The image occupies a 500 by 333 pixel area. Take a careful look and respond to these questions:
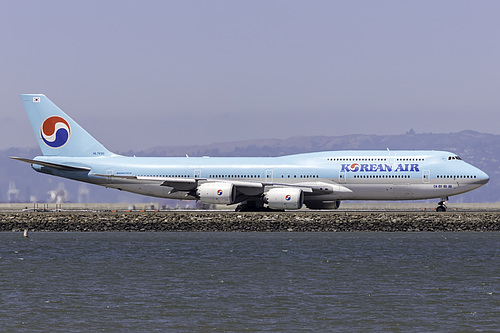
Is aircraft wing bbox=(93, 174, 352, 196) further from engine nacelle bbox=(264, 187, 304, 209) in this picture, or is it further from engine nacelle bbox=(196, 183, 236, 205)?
engine nacelle bbox=(264, 187, 304, 209)

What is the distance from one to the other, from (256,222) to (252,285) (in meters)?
28.7

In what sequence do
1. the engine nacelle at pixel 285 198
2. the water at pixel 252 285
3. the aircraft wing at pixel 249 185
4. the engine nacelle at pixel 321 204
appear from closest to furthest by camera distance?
1. the water at pixel 252 285
2. the engine nacelle at pixel 285 198
3. the aircraft wing at pixel 249 185
4. the engine nacelle at pixel 321 204

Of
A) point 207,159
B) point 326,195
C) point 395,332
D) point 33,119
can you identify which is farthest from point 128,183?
point 395,332

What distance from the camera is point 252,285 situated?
131ft

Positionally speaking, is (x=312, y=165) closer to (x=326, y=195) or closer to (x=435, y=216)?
(x=326, y=195)

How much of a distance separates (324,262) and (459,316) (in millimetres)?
18484

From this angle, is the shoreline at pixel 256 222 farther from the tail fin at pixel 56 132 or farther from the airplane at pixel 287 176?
the tail fin at pixel 56 132

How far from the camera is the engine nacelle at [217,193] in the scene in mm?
70812

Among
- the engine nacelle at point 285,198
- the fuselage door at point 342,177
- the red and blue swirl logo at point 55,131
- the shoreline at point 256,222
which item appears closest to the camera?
the shoreline at point 256,222

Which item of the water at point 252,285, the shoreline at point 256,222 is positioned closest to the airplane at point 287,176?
the shoreline at point 256,222

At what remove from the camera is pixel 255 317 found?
31109 mm

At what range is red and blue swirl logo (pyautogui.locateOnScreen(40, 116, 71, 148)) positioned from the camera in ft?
266

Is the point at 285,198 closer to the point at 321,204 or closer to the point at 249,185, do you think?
the point at 249,185

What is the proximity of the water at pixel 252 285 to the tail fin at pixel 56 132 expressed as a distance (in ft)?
55.0
